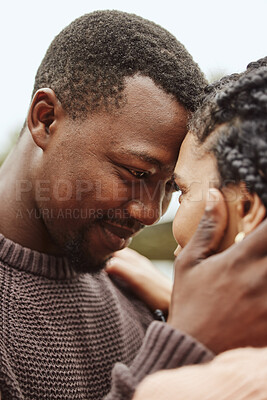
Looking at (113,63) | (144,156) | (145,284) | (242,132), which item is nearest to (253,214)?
(242,132)

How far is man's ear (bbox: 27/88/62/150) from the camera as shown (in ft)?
5.80

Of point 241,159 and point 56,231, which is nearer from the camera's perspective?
point 241,159

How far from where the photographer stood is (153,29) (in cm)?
176

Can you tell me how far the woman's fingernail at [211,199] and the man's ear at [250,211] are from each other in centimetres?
6

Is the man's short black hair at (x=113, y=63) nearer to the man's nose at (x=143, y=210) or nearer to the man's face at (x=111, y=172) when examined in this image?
the man's face at (x=111, y=172)

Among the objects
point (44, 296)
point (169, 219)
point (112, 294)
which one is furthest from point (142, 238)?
point (44, 296)

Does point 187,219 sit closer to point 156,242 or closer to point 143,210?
point 143,210

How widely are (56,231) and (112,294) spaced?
1.34 ft

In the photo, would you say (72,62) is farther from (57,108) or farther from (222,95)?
(222,95)

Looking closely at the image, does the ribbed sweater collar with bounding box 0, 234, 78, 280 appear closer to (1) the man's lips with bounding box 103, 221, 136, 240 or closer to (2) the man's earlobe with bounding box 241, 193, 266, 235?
(1) the man's lips with bounding box 103, 221, 136, 240

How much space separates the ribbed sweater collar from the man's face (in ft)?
0.19

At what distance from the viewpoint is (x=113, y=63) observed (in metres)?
1.69

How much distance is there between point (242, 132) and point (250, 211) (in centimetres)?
20

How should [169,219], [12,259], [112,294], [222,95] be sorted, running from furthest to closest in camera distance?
[169,219], [112,294], [12,259], [222,95]
